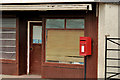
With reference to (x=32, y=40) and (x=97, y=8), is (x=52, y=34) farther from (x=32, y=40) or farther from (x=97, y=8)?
(x=97, y=8)

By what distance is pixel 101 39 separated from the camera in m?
9.38

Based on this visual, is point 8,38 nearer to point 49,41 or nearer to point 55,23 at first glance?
point 49,41

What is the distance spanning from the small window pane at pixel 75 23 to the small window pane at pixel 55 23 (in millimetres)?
237

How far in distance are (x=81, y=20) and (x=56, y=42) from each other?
1.45 metres

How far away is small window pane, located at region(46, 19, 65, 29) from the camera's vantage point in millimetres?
9988

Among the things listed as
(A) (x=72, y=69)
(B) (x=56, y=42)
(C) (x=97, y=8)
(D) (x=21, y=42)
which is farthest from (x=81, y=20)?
(D) (x=21, y=42)

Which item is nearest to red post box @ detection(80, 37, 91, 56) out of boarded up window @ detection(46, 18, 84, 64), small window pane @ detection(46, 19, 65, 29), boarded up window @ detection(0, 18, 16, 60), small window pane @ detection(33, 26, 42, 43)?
boarded up window @ detection(46, 18, 84, 64)

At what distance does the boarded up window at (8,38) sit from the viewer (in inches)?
423

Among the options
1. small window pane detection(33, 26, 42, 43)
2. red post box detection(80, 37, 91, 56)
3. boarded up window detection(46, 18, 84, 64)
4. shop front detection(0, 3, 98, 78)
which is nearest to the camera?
red post box detection(80, 37, 91, 56)

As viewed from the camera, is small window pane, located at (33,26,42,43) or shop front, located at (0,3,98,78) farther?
small window pane, located at (33,26,42,43)

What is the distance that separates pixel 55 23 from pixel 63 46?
106cm

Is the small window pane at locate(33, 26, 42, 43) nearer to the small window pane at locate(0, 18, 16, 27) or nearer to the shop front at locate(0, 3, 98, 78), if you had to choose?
the shop front at locate(0, 3, 98, 78)

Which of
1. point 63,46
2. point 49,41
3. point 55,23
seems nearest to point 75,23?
point 55,23

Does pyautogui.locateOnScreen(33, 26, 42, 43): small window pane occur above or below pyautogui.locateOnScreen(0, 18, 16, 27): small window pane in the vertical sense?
below
